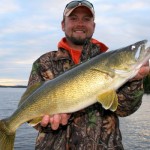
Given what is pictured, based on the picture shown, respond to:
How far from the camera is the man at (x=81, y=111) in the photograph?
17.2ft

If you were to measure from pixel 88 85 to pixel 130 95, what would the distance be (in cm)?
109

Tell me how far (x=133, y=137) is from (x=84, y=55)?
13733mm

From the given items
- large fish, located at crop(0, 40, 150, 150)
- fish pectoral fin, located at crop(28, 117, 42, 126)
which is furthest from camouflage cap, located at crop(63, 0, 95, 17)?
fish pectoral fin, located at crop(28, 117, 42, 126)

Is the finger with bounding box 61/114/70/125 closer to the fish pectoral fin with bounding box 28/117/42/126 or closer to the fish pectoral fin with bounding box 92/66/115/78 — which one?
the fish pectoral fin with bounding box 28/117/42/126

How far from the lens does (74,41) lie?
5891mm

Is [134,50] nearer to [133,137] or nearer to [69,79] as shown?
[69,79]

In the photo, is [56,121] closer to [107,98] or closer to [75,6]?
[107,98]

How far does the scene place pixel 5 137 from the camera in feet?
16.8

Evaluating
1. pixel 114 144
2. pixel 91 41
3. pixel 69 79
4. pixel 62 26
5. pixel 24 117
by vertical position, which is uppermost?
pixel 62 26

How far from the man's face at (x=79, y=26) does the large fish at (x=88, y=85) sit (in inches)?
45.1

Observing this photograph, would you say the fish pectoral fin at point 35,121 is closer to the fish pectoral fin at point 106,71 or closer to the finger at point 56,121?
the finger at point 56,121

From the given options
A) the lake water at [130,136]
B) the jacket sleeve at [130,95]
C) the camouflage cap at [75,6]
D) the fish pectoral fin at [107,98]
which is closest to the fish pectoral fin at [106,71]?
the fish pectoral fin at [107,98]

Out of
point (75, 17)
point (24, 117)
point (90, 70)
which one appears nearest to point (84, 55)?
point (75, 17)

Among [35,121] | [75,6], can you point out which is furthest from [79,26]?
[35,121]
